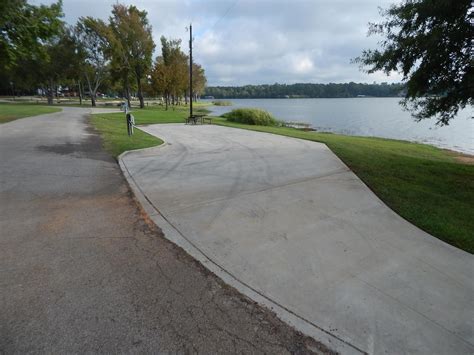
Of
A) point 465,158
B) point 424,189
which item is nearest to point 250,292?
point 424,189

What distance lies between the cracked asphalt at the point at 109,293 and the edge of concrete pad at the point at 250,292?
0.08 meters

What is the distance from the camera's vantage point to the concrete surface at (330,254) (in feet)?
8.38

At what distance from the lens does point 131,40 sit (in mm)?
36688

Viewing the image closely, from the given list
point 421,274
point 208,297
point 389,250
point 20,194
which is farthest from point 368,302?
point 20,194

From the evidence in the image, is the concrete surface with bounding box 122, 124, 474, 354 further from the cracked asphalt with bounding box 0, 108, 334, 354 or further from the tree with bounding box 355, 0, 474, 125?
the tree with bounding box 355, 0, 474, 125

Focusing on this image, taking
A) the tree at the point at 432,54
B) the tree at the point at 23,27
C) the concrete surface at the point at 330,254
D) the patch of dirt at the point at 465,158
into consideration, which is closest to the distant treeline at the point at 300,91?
the patch of dirt at the point at 465,158

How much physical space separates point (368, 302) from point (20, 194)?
20.0 ft

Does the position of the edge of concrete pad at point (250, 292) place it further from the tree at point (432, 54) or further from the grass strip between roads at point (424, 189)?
the tree at point (432, 54)

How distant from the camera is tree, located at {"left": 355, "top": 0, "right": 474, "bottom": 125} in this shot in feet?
24.5

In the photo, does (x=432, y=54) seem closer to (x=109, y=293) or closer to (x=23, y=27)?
(x=109, y=293)

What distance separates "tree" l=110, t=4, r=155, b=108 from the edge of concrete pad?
123ft

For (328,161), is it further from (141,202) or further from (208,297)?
(208,297)

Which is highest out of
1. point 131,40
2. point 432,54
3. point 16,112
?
point 131,40

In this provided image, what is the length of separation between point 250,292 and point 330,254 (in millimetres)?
1310
